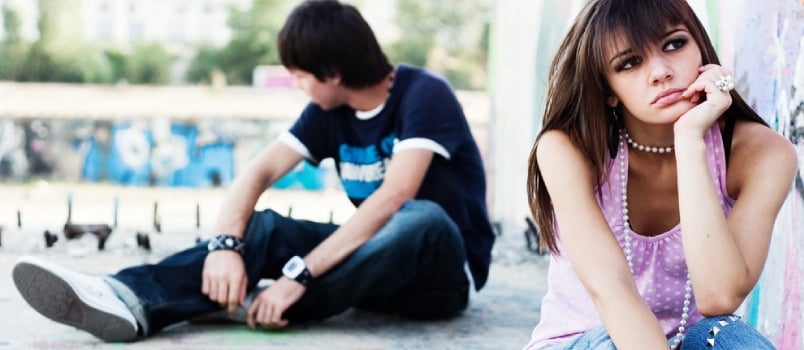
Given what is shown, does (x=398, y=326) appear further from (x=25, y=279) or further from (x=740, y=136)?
(x=740, y=136)

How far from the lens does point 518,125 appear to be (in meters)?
8.65

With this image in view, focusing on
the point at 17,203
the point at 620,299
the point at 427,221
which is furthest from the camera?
the point at 17,203

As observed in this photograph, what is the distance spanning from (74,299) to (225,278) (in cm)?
49

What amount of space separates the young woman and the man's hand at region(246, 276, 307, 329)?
124 cm

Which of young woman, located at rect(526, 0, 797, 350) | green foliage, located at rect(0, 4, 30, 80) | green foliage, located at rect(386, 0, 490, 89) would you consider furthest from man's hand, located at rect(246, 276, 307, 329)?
green foliage, located at rect(386, 0, 490, 89)

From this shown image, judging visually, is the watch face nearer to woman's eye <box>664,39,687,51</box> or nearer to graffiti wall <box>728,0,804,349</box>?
graffiti wall <box>728,0,804,349</box>

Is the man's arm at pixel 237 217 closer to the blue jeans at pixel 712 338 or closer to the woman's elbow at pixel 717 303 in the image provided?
the blue jeans at pixel 712 338

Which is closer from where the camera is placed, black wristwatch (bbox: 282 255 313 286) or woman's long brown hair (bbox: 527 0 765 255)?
woman's long brown hair (bbox: 527 0 765 255)

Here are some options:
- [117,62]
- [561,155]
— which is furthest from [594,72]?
[117,62]

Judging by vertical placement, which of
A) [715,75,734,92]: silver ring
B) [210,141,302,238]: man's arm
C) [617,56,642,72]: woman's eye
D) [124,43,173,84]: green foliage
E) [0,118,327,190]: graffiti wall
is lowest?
[0,118,327,190]: graffiti wall

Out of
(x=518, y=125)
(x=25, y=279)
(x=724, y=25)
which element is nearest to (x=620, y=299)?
(x=724, y=25)

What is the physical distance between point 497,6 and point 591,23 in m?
7.88

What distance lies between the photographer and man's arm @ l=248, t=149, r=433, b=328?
11.3ft

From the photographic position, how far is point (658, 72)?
2.16 metres
